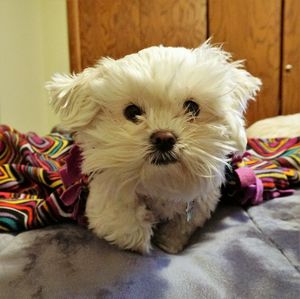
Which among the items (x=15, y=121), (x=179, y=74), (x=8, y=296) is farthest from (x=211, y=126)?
(x=15, y=121)

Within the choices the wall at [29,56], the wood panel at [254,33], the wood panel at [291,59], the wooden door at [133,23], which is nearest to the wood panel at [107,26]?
the wooden door at [133,23]

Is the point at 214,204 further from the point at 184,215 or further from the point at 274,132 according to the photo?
the point at 274,132

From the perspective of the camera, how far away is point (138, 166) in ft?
2.37

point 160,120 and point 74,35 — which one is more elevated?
point 74,35

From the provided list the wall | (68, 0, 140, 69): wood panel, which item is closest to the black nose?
the wall

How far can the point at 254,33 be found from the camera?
89.8 inches

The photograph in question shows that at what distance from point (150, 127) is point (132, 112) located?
0.18 ft

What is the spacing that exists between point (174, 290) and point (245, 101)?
41 cm

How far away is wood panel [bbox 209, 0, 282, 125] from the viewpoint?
7.38 ft

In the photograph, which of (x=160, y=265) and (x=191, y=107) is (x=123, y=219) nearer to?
(x=160, y=265)

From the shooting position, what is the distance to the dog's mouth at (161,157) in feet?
2.32

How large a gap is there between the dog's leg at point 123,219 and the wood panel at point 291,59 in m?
1.69

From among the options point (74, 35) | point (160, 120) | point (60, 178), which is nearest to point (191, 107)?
point (160, 120)

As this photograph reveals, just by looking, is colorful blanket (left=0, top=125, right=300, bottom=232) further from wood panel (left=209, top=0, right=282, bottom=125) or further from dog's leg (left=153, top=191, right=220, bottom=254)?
wood panel (left=209, top=0, right=282, bottom=125)
